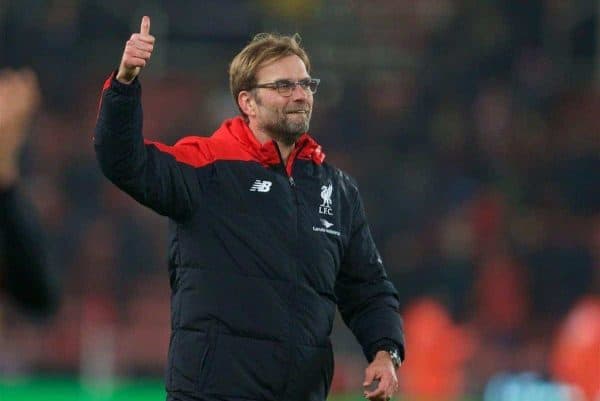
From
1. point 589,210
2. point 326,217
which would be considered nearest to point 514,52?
point 589,210

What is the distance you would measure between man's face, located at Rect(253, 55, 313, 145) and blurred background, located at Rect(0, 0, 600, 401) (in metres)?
7.57

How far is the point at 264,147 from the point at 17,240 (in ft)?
6.36

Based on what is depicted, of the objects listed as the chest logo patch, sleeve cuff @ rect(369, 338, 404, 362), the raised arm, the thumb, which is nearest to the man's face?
the chest logo patch

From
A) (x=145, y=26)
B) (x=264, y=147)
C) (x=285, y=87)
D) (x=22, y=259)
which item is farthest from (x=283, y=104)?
(x=22, y=259)

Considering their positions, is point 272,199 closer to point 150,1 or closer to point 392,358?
point 392,358

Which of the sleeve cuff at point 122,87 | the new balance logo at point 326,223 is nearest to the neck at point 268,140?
the new balance logo at point 326,223

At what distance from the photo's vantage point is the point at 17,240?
3.61 metres

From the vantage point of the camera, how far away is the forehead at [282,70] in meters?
5.55

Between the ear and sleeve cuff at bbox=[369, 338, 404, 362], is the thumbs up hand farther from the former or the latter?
sleeve cuff at bbox=[369, 338, 404, 362]

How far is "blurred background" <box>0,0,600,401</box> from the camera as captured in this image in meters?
13.5

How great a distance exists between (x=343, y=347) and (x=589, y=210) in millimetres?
2783

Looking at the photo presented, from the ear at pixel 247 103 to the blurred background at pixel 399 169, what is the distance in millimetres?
7541

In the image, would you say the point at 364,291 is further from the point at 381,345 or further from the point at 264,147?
the point at 264,147

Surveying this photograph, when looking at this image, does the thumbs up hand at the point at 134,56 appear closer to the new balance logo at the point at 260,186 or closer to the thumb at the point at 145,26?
the thumb at the point at 145,26
